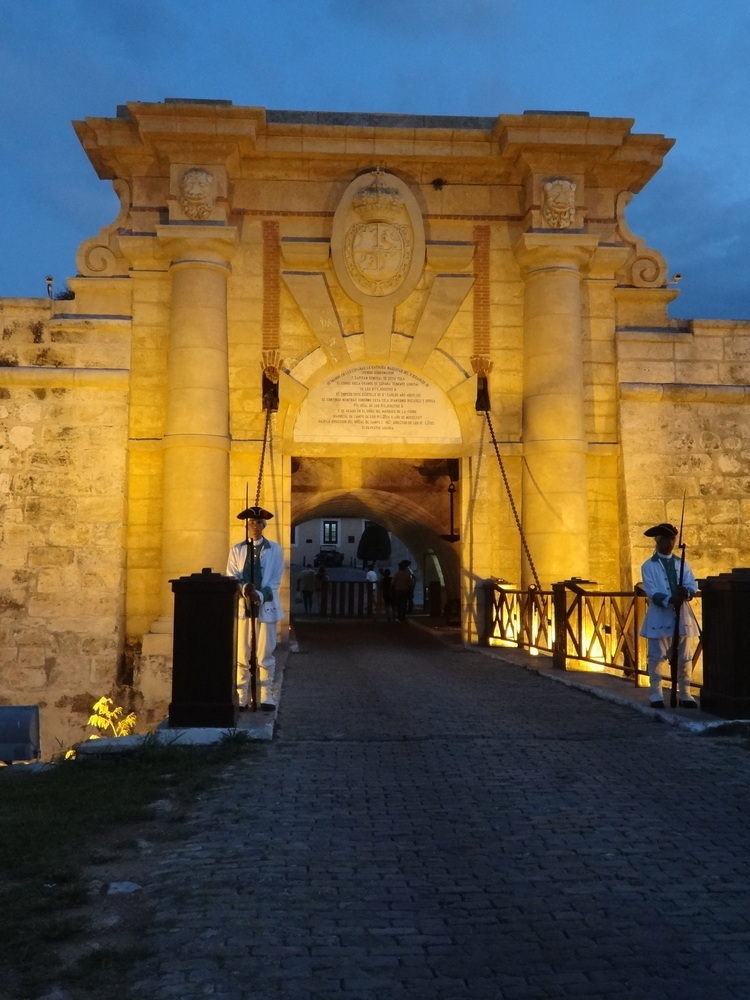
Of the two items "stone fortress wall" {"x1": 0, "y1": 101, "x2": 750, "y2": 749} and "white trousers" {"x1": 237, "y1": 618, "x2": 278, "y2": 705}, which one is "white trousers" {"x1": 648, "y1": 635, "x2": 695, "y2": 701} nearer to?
"white trousers" {"x1": 237, "y1": 618, "x2": 278, "y2": 705}

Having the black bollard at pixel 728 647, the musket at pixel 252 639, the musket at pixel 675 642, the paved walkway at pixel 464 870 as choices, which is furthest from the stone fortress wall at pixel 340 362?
the paved walkway at pixel 464 870

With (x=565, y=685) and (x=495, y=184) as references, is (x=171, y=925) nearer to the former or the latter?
(x=565, y=685)

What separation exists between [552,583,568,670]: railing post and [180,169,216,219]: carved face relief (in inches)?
289

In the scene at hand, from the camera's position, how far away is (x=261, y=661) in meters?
8.23

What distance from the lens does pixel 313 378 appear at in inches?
568

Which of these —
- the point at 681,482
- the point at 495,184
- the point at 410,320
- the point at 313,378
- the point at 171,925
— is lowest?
the point at 171,925

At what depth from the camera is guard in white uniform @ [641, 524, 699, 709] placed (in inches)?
327

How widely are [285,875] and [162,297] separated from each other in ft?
37.8

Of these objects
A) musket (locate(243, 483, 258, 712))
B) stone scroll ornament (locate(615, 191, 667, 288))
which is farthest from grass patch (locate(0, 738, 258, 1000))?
stone scroll ornament (locate(615, 191, 667, 288))

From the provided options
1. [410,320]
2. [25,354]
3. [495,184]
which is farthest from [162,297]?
[495,184]

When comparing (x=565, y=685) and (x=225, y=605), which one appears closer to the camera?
(x=225, y=605)

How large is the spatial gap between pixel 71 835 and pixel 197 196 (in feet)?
36.0

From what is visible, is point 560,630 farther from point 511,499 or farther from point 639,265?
point 639,265

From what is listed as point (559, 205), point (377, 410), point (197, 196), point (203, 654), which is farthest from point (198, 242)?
point (203, 654)
